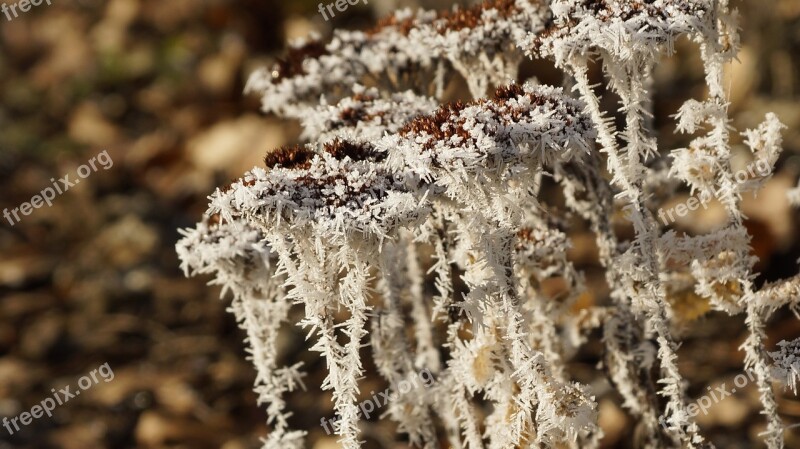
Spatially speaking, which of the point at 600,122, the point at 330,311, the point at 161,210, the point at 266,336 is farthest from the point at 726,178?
the point at 161,210

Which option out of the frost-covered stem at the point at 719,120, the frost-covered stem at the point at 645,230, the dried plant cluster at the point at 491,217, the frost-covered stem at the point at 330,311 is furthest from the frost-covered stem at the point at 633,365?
the frost-covered stem at the point at 330,311

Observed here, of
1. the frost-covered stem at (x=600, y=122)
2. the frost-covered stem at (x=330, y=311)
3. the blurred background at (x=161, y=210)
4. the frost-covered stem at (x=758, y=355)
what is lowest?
the frost-covered stem at (x=758, y=355)

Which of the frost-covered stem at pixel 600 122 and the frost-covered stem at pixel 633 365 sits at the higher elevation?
the frost-covered stem at pixel 600 122

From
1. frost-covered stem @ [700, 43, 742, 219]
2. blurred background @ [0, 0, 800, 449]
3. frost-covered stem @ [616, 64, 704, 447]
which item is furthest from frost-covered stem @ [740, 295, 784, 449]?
blurred background @ [0, 0, 800, 449]

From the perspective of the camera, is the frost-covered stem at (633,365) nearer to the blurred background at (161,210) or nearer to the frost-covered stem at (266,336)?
the blurred background at (161,210)

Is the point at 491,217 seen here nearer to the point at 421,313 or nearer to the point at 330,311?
the point at 330,311
